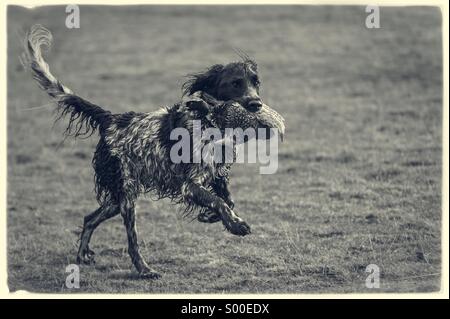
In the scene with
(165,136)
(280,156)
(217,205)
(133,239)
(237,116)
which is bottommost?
(133,239)

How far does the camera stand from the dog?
337 inches

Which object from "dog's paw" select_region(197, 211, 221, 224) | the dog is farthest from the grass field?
the dog

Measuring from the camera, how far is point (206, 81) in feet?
29.3

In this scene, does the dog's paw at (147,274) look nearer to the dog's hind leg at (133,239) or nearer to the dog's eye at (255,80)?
the dog's hind leg at (133,239)

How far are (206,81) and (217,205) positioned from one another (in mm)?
1568

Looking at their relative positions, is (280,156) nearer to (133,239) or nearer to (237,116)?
(133,239)

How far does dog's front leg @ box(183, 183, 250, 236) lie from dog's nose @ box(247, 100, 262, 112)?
3.39 ft

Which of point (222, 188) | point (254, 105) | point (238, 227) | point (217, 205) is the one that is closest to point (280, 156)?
point (222, 188)

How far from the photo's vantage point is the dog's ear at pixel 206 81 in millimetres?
8844

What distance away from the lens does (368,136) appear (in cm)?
1530

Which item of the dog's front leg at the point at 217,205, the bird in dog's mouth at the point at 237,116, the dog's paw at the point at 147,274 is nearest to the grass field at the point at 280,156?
the dog's paw at the point at 147,274

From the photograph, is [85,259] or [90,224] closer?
[90,224]

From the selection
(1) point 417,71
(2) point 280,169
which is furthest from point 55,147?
(1) point 417,71

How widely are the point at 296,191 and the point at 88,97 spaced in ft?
27.3
